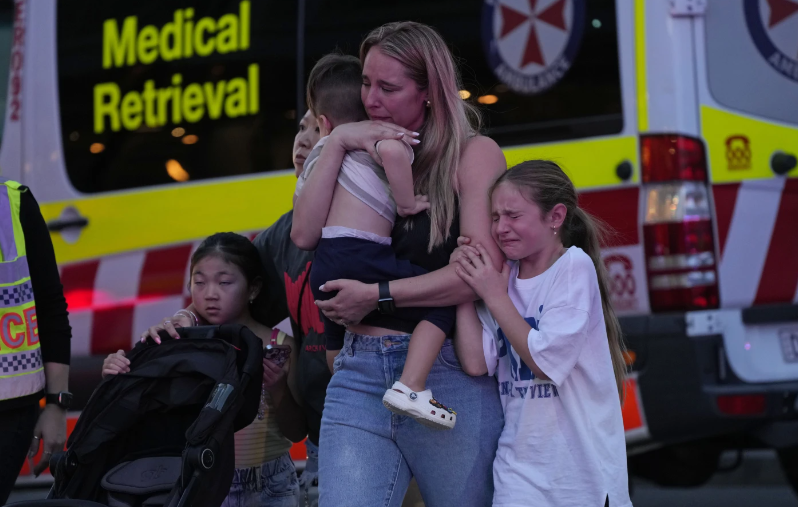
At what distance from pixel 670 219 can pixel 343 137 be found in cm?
179

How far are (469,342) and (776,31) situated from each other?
2.25m

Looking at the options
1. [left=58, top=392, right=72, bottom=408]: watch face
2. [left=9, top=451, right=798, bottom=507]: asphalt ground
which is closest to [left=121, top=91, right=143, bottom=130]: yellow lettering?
[left=9, top=451, right=798, bottom=507]: asphalt ground

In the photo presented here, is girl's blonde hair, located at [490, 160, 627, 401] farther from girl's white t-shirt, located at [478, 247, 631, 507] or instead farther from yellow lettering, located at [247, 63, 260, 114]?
yellow lettering, located at [247, 63, 260, 114]

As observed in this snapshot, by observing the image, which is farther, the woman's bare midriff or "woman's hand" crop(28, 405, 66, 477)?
"woman's hand" crop(28, 405, 66, 477)

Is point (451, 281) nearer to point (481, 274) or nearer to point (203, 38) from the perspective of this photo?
point (481, 274)

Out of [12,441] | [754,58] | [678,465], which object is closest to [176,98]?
[12,441]

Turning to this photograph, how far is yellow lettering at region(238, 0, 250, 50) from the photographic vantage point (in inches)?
171

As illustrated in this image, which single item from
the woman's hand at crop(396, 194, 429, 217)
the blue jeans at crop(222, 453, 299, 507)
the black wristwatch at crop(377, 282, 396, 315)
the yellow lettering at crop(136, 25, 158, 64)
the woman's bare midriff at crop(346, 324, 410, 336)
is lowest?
the blue jeans at crop(222, 453, 299, 507)

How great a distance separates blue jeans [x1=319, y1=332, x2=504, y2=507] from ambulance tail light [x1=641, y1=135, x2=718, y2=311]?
1614 mm

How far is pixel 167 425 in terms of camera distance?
107 inches

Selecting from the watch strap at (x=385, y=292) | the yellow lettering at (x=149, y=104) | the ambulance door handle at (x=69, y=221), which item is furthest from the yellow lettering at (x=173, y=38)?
the watch strap at (x=385, y=292)

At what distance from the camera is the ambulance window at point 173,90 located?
14.1 ft

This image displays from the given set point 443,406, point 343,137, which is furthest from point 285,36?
point 443,406

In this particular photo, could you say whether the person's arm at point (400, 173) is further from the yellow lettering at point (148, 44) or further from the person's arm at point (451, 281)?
the yellow lettering at point (148, 44)
